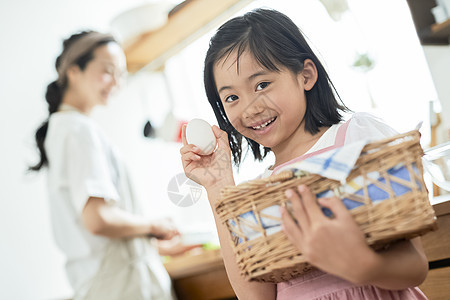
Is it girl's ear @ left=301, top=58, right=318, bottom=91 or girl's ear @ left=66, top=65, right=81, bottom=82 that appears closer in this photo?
girl's ear @ left=301, top=58, right=318, bottom=91

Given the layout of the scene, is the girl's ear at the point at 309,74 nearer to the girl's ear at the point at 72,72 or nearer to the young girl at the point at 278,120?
the young girl at the point at 278,120

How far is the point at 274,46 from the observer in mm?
586

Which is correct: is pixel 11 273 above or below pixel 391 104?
below

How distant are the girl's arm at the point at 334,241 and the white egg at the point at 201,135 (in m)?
0.20

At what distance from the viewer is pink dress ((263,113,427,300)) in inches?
20.8

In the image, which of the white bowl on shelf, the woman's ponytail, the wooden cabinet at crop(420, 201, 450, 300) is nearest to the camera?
the wooden cabinet at crop(420, 201, 450, 300)

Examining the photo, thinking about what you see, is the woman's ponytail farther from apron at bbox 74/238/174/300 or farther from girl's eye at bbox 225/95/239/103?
girl's eye at bbox 225/95/239/103

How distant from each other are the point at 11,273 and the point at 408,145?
1995mm

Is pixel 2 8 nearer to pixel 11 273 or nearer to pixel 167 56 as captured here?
pixel 167 56

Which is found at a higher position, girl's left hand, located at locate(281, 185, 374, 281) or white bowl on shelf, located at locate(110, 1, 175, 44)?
white bowl on shelf, located at locate(110, 1, 175, 44)

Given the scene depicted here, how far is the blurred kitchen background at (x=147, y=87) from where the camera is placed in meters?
1.15

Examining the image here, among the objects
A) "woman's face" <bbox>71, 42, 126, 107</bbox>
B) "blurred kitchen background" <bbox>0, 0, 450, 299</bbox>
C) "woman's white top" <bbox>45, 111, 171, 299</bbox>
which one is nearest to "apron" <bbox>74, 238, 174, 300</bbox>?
"woman's white top" <bbox>45, 111, 171, 299</bbox>

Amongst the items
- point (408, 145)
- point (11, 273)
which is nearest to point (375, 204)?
point (408, 145)

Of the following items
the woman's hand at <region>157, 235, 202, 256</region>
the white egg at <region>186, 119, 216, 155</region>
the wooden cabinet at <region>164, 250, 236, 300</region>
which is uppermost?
the white egg at <region>186, 119, 216, 155</region>
